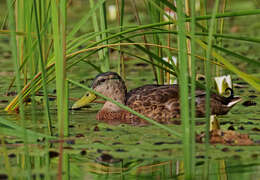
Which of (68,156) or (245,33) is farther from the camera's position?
(245,33)

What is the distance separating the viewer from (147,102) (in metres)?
6.32

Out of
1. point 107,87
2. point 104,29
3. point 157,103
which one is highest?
point 104,29

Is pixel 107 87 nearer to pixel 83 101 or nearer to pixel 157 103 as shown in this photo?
pixel 83 101

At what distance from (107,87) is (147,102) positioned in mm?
546

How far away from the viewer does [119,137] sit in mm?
5191

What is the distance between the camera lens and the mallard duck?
615cm

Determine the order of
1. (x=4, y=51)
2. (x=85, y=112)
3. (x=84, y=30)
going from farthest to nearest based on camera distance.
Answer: (x=84, y=30) → (x=4, y=51) → (x=85, y=112)

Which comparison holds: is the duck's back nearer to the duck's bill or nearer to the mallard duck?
the mallard duck

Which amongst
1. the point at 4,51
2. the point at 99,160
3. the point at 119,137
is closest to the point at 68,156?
the point at 99,160

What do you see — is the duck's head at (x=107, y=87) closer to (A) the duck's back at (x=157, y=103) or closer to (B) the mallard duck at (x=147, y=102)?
(B) the mallard duck at (x=147, y=102)

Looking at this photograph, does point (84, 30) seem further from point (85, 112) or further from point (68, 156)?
point (68, 156)

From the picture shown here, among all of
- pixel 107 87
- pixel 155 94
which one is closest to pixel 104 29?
pixel 107 87

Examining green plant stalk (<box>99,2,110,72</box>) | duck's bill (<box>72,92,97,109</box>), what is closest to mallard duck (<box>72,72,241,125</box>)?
duck's bill (<box>72,92,97,109</box>)

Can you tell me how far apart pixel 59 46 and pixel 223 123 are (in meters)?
2.03
